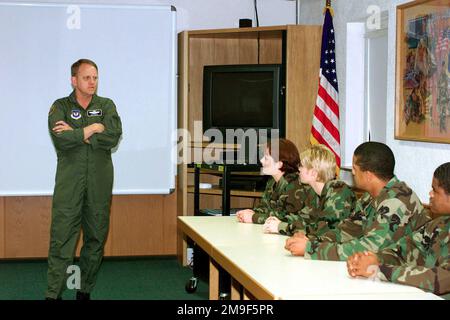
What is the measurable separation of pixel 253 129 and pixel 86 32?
1.64 m

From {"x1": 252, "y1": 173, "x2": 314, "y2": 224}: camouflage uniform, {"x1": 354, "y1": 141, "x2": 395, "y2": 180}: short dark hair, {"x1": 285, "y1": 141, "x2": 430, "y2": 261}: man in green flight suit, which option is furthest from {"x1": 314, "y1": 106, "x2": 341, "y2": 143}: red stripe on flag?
{"x1": 354, "y1": 141, "x2": 395, "y2": 180}: short dark hair

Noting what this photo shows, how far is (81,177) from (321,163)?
1778 millimetres

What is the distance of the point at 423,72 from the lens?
4297 millimetres

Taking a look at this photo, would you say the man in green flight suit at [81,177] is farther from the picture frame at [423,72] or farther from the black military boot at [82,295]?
the picture frame at [423,72]

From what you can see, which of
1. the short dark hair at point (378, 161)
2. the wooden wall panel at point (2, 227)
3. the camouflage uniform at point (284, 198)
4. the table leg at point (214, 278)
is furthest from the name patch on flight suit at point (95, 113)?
the short dark hair at point (378, 161)

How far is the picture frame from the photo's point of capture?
405 centimetres

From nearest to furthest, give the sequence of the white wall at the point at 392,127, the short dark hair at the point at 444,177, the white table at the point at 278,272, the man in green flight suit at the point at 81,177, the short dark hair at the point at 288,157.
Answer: the white table at the point at 278,272
the short dark hair at the point at 444,177
the short dark hair at the point at 288,157
the white wall at the point at 392,127
the man in green flight suit at the point at 81,177

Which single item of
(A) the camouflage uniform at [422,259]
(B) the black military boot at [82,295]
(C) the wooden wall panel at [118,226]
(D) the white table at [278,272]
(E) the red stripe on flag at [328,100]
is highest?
(E) the red stripe on flag at [328,100]

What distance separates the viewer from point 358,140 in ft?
18.3

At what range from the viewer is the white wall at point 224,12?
21.8 ft

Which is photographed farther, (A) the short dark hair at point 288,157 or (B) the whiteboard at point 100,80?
(B) the whiteboard at point 100,80

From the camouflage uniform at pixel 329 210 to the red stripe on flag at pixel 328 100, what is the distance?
1.94m

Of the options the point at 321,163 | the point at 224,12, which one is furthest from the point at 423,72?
the point at 224,12

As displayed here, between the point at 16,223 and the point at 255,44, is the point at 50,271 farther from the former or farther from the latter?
the point at 255,44
